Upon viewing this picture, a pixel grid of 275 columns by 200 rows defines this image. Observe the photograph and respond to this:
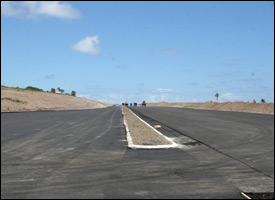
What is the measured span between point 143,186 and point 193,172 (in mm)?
1859

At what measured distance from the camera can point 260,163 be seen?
905cm

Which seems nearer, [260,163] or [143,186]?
[143,186]

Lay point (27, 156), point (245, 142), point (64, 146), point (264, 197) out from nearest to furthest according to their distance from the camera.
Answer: point (264, 197), point (27, 156), point (64, 146), point (245, 142)

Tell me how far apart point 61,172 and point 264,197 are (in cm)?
489

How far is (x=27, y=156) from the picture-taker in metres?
9.92

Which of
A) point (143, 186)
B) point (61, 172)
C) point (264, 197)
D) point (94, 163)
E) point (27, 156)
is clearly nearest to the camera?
point (264, 197)

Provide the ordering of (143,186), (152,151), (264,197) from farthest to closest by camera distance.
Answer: (152,151) → (143,186) → (264,197)

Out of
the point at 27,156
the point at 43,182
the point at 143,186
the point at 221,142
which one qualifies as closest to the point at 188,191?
the point at 143,186

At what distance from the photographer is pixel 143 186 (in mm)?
6426

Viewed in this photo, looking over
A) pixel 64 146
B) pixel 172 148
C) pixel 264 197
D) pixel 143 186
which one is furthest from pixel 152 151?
pixel 264 197

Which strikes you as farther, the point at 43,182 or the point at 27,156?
the point at 27,156

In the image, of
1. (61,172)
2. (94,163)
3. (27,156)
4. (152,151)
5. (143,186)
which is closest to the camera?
(143,186)

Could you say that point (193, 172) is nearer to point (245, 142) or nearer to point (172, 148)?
point (172, 148)

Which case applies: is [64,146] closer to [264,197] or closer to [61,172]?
[61,172]
